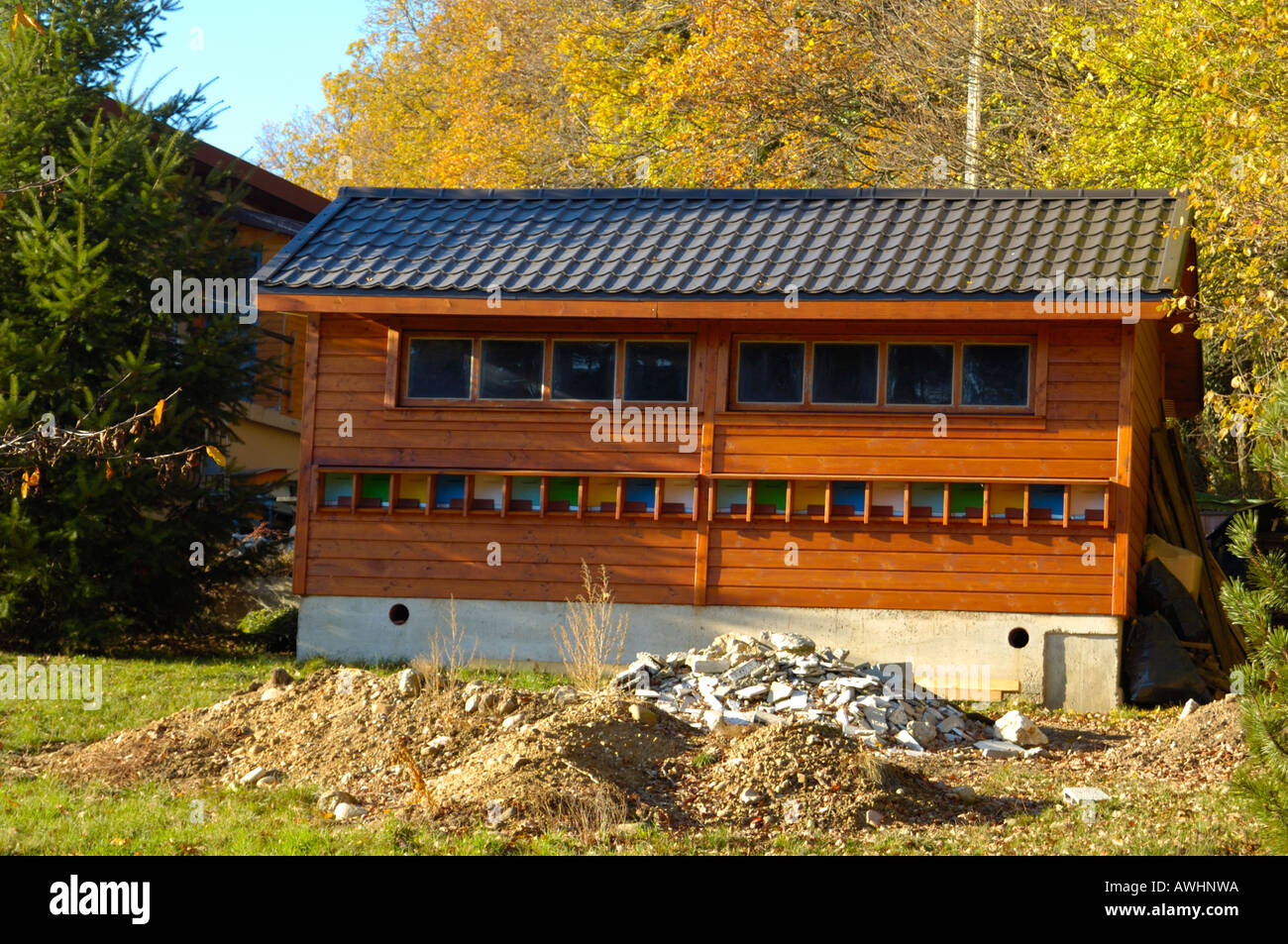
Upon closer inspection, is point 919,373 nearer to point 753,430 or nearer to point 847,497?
point 847,497

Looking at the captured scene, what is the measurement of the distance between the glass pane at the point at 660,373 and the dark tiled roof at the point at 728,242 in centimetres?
72

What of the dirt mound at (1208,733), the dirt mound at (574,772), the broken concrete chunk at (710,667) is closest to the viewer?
the dirt mound at (574,772)

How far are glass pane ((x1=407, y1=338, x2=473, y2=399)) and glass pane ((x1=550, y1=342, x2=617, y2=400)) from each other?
0.88 meters

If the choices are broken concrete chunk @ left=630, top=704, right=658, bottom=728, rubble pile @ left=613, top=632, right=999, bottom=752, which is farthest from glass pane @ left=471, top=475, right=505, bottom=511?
broken concrete chunk @ left=630, top=704, right=658, bottom=728

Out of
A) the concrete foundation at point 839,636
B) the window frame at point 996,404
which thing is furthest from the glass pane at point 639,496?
the window frame at point 996,404

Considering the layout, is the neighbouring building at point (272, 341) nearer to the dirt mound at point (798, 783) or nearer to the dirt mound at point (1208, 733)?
the dirt mound at point (798, 783)

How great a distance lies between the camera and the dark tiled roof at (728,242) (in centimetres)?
1233

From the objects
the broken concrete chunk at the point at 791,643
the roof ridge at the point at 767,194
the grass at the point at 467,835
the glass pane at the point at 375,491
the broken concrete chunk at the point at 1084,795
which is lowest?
the grass at the point at 467,835

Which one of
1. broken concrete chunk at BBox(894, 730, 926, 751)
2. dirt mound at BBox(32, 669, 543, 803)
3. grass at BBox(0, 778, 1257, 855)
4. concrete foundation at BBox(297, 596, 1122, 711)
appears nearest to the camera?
grass at BBox(0, 778, 1257, 855)

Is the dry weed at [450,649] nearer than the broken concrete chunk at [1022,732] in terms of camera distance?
No

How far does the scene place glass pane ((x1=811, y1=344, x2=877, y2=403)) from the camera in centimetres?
1261

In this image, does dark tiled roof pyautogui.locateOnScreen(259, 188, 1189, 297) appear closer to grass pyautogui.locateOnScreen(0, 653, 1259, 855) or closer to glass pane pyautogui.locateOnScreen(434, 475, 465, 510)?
glass pane pyautogui.locateOnScreen(434, 475, 465, 510)
